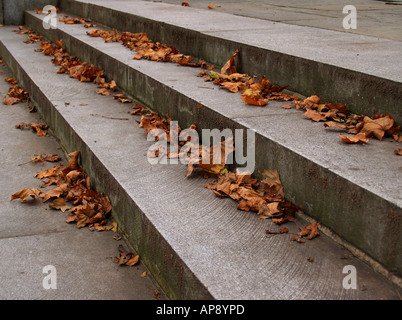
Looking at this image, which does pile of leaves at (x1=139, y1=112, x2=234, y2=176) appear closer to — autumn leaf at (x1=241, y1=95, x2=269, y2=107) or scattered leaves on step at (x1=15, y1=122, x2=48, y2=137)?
autumn leaf at (x1=241, y1=95, x2=269, y2=107)

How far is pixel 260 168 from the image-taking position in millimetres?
2535

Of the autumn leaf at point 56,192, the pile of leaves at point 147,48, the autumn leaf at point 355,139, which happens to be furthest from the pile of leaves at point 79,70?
the autumn leaf at point 355,139

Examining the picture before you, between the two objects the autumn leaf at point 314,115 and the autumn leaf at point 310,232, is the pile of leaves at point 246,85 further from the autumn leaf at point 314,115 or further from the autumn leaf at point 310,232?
the autumn leaf at point 310,232

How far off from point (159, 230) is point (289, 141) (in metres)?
0.74

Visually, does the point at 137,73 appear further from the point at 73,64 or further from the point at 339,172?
the point at 339,172

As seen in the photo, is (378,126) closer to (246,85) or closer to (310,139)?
(310,139)

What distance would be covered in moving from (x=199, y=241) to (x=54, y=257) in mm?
834

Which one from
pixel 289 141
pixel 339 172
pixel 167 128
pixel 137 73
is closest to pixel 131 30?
pixel 137 73

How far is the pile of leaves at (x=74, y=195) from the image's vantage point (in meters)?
2.88

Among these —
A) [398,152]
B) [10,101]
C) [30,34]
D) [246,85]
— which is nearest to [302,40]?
[246,85]

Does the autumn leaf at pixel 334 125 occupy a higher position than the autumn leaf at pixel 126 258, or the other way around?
the autumn leaf at pixel 334 125

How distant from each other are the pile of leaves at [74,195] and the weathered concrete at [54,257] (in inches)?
1.9

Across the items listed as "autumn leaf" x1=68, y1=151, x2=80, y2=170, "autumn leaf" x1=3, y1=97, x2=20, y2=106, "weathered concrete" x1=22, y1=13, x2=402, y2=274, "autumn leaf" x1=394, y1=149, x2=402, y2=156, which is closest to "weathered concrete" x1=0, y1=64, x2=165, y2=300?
"autumn leaf" x1=68, y1=151, x2=80, y2=170

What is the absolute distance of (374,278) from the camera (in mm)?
1842
